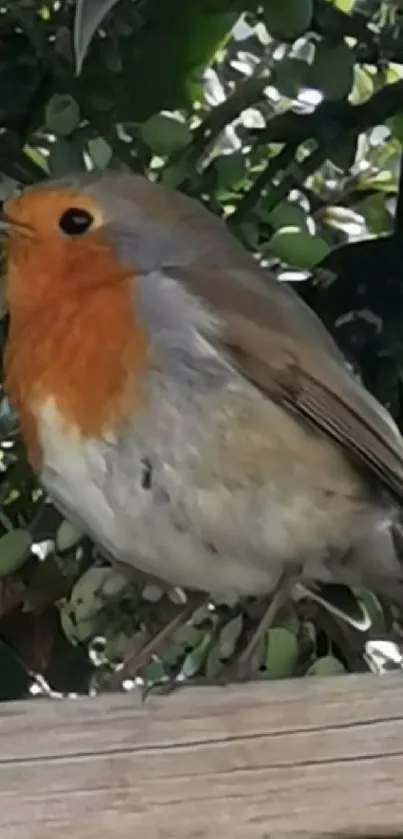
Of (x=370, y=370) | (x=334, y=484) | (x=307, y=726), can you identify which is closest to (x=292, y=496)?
(x=334, y=484)

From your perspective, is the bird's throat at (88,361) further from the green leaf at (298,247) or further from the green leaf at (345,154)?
the green leaf at (345,154)

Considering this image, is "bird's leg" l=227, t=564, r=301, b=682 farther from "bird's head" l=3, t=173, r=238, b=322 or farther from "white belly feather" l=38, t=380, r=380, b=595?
"bird's head" l=3, t=173, r=238, b=322

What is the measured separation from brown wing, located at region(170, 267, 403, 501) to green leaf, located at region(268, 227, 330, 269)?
125 mm

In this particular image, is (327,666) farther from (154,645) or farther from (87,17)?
(87,17)

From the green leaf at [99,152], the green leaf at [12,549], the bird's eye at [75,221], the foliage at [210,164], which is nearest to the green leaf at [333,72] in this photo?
the foliage at [210,164]

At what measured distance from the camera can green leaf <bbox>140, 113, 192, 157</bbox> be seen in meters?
1.24

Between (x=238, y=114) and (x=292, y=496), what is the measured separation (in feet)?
1.23

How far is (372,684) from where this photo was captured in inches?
38.3

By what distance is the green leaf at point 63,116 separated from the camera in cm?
126

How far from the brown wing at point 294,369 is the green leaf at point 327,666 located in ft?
0.67

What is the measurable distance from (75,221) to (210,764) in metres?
0.33

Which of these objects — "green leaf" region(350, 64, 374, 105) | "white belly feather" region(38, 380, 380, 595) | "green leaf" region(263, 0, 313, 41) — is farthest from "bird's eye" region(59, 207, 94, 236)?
"green leaf" region(350, 64, 374, 105)

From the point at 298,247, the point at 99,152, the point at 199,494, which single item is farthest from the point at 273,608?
the point at 99,152

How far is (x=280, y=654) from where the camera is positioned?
1.30 metres
